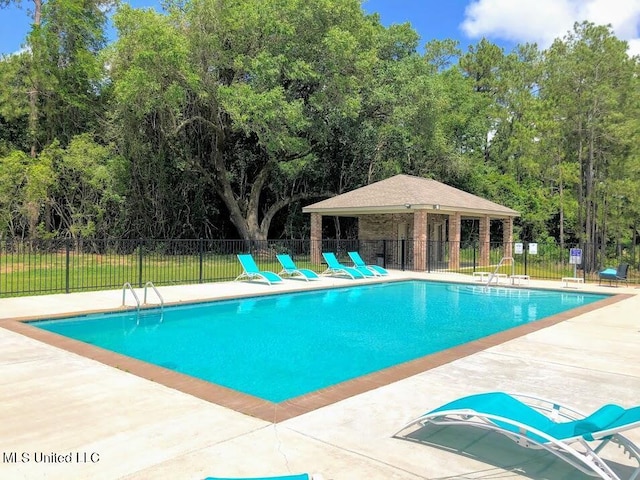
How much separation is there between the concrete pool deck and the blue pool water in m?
1.30

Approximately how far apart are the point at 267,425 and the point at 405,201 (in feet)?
60.1

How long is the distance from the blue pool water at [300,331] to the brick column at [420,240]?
640cm

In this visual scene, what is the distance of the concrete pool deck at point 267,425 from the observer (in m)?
3.69

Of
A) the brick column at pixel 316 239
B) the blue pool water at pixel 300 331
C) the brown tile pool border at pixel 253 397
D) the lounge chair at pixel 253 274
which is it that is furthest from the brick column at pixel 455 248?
the brown tile pool border at pixel 253 397

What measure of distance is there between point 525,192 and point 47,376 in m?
36.6

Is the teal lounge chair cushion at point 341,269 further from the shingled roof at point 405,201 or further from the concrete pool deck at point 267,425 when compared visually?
the concrete pool deck at point 267,425

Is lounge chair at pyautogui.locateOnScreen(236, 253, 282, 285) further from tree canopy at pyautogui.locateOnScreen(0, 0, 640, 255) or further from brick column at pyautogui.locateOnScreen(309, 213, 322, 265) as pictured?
brick column at pyautogui.locateOnScreen(309, 213, 322, 265)

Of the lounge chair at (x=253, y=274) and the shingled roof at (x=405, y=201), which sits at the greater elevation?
the shingled roof at (x=405, y=201)

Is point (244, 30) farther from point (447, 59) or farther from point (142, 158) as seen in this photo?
point (447, 59)

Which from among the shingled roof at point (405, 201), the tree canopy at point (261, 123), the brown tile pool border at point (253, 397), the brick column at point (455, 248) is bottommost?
the brown tile pool border at point (253, 397)

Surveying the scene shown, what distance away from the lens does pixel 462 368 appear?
6.62 meters

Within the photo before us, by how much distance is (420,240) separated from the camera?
72.7ft

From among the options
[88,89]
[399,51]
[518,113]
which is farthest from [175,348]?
[518,113]

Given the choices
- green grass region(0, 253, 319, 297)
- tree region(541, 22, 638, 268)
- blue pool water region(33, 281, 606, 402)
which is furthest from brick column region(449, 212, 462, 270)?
blue pool water region(33, 281, 606, 402)
